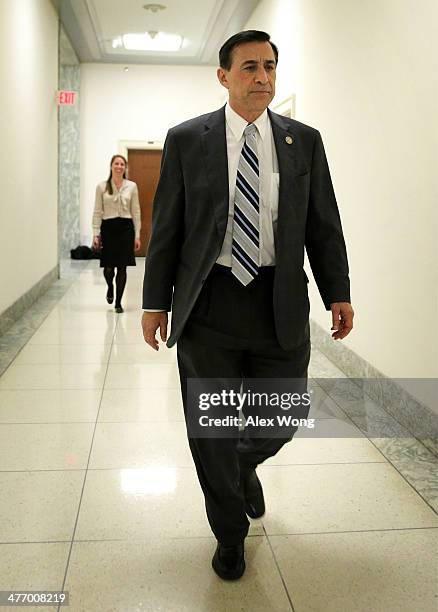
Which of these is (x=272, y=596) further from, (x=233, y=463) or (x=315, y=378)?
(x=315, y=378)

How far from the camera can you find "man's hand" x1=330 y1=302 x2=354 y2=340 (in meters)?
2.34

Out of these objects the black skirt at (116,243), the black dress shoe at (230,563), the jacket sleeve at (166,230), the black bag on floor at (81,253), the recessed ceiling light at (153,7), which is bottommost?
the black bag on floor at (81,253)

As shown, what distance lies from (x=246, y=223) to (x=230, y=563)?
3.72 ft

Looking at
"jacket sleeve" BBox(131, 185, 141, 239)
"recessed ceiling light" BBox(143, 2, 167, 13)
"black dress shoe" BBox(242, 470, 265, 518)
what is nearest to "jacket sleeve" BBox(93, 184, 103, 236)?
"jacket sleeve" BBox(131, 185, 141, 239)

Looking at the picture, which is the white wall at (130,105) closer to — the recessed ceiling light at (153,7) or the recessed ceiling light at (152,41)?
the recessed ceiling light at (152,41)

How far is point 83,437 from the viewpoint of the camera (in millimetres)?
3508

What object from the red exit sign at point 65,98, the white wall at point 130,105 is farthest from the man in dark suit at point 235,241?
the white wall at point 130,105

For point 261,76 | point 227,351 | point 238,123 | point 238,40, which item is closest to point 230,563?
point 227,351

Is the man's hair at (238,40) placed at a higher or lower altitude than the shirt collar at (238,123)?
higher

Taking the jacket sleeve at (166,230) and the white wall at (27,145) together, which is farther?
the white wall at (27,145)

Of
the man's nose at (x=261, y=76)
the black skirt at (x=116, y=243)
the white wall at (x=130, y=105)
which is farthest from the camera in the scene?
the white wall at (x=130, y=105)

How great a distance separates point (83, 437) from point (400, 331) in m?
1.92

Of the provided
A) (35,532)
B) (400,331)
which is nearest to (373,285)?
(400,331)

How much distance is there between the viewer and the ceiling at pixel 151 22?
945 centimetres
